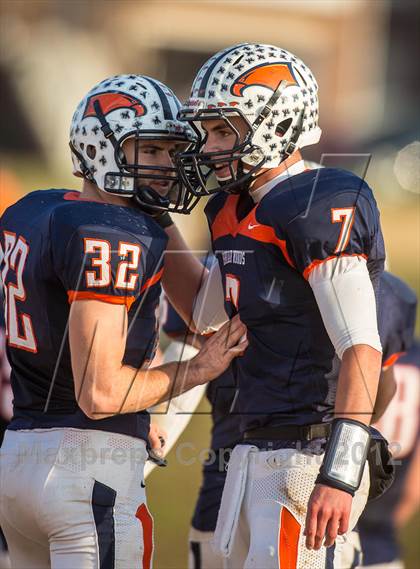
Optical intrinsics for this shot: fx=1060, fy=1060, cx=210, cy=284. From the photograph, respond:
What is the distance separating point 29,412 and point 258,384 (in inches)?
27.1

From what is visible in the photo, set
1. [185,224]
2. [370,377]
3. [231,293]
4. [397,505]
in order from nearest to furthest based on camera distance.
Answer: [370,377] < [231,293] < [397,505] < [185,224]

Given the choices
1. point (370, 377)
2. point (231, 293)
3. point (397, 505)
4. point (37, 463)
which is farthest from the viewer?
point (397, 505)

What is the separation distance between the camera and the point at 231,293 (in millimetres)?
3229

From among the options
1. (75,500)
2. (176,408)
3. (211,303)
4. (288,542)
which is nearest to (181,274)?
(211,303)

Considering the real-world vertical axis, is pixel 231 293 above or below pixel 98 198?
below

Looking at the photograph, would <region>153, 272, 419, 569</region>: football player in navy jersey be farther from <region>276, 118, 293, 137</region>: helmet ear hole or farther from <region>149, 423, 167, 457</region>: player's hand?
<region>276, 118, 293, 137</region>: helmet ear hole

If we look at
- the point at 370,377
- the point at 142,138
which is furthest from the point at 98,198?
the point at 370,377

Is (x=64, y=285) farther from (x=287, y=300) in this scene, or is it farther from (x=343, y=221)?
(x=343, y=221)

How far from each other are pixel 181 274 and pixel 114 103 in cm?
70

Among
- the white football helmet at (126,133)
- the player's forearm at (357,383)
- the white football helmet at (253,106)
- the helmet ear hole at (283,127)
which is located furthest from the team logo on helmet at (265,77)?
the player's forearm at (357,383)

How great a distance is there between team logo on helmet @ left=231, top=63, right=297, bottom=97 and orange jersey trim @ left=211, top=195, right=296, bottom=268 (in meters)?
0.36

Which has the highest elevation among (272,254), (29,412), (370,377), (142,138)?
(142,138)

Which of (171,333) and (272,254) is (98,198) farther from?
(171,333)

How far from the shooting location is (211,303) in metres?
3.68
